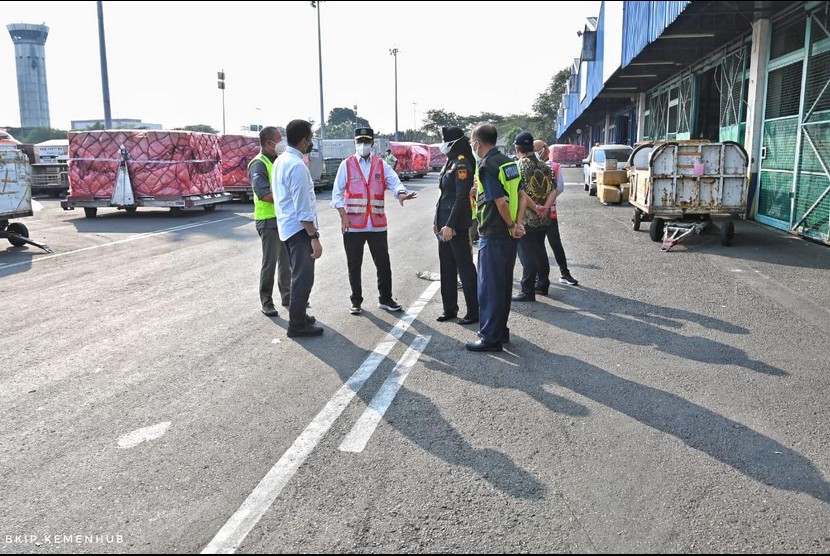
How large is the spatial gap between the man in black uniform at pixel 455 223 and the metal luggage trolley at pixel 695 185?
6107mm

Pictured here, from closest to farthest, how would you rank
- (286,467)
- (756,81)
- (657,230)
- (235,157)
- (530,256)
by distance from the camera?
(286,467)
(530,256)
(657,230)
(756,81)
(235,157)

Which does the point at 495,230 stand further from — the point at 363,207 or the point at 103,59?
the point at 103,59

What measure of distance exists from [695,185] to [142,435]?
35.5ft

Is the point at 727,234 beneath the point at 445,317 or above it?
above

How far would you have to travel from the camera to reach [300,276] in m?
6.76

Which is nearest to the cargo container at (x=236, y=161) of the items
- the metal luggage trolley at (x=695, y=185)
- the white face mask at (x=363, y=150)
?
the metal luggage trolley at (x=695, y=185)

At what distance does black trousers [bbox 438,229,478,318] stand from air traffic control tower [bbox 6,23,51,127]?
166626 millimetres

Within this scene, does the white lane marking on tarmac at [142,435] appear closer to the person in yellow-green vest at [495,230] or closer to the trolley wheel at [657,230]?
the person in yellow-green vest at [495,230]

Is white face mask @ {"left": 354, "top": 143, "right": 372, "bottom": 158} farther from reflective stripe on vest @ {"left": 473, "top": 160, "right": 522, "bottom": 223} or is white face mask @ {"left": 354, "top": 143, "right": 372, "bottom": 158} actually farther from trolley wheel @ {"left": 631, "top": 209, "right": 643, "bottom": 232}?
trolley wheel @ {"left": 631, "top": 209, "right": 643, "bottom": 232}

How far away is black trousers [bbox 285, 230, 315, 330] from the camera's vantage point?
22.1ft

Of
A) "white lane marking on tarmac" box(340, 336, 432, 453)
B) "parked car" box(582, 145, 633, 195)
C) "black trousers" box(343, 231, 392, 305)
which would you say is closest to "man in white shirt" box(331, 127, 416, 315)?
"black trousers" box(343, 231, 392, 305)

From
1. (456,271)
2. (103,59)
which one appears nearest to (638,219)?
(456,271)

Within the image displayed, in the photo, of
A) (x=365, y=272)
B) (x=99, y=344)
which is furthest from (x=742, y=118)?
(x=99, y=344)

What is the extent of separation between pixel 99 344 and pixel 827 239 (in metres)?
11.4
